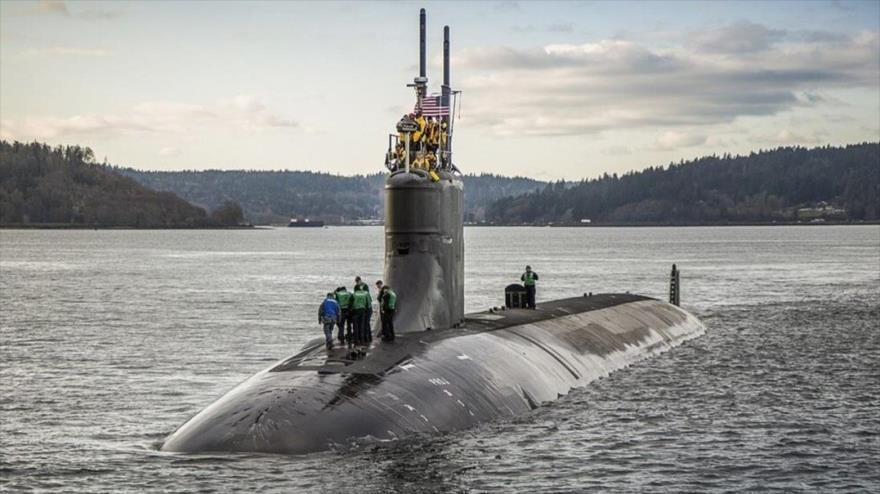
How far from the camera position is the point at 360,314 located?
2575 cm

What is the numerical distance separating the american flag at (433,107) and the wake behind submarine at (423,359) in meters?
0.03

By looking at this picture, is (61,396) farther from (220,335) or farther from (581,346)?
(220,335)

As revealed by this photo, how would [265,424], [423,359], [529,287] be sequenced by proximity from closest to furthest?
[265,424] < [423,359] < [529,287]

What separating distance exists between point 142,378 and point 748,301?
4085 cm

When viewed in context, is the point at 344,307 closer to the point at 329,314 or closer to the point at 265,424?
the point at 329,314

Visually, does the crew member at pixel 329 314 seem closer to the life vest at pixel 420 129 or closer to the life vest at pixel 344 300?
the life vest at pixel 344 300

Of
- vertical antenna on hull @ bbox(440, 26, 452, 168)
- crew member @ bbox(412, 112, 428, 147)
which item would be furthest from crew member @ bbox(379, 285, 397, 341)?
vertical antenna on hull @ bbox(440, 26, 452, 168)

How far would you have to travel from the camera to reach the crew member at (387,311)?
85.0 feet

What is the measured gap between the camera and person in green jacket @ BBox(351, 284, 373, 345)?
2558 cm

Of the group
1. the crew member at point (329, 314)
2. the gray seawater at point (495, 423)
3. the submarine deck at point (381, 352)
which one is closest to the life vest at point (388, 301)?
the submarine deck at point (381, 352)

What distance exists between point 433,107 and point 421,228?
3160mm

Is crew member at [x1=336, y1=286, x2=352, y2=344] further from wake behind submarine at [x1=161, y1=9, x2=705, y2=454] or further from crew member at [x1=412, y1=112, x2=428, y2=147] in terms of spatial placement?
crew member at [x1=412, y1=112, x2=428, y2=147]

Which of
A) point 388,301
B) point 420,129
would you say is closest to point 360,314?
point 388,301

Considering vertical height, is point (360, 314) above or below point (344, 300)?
below
